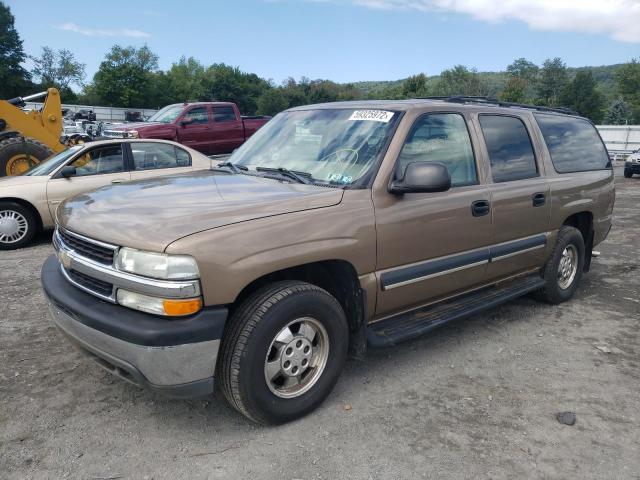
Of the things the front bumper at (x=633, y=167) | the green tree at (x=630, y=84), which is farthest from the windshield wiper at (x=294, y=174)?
Answer: the green tree at (x=630, y=84)

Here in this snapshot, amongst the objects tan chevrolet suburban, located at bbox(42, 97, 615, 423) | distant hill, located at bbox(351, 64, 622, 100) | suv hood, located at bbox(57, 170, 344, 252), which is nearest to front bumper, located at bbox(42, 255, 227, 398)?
tan chevrolet suburban, located at bbox(42, 97, 615, 423)

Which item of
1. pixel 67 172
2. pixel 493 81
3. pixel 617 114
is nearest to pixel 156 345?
pixel 67 172

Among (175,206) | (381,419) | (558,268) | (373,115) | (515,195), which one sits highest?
(373,115)

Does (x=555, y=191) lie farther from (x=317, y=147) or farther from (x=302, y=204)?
(x=302, y=204)

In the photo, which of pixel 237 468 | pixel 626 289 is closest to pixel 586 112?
pixel 626 289

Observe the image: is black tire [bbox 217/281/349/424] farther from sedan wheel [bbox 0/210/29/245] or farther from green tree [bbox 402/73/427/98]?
green tree [bbox 402/73/427/98]

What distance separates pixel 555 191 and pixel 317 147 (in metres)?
2.34

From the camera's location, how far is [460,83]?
99250 mm

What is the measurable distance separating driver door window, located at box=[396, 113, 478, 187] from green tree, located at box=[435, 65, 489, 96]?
89290mm

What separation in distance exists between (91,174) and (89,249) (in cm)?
507

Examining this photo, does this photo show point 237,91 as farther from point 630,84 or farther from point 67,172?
point 67,172

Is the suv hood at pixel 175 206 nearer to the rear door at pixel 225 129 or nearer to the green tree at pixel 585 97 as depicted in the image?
the rear door at pixel 225 129

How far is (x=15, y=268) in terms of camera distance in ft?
19.9

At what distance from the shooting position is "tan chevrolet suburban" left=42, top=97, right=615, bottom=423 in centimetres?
255
